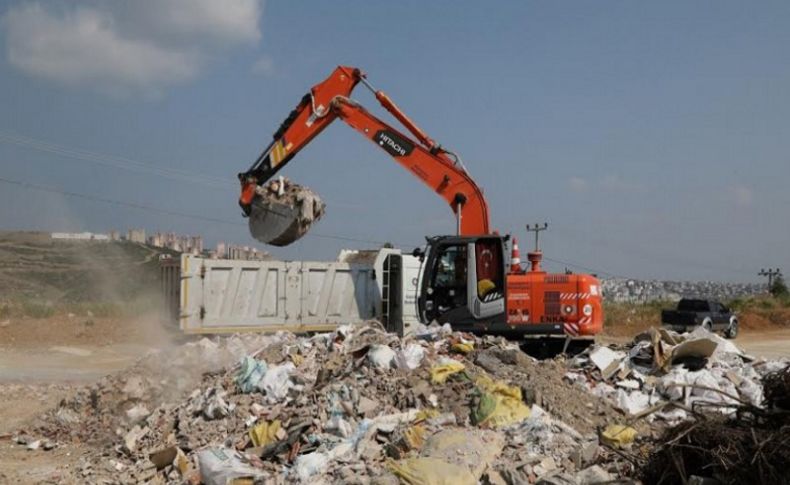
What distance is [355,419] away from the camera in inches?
271

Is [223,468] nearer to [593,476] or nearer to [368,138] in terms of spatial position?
[593,476]

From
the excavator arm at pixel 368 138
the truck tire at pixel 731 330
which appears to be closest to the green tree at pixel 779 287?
the truck tire at pixel 731 330

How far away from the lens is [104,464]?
7309mm

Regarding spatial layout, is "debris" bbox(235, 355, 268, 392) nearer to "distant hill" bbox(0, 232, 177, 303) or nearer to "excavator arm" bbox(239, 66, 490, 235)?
"excavator arm" bbox(239, 66, 490, 235)

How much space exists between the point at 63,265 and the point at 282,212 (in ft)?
88.7

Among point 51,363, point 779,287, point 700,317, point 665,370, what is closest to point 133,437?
point 665,370

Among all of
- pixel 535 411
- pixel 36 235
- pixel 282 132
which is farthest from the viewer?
pixel 36 235

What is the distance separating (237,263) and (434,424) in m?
7.53

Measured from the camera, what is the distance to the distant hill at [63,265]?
29859 millimetres

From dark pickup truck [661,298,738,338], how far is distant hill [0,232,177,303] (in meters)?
18.9

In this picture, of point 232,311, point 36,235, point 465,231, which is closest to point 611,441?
point 465,231

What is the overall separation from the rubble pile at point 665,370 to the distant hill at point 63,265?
21300 mm

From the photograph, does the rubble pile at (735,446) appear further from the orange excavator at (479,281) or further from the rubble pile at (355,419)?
the orange excavator at (479,281)

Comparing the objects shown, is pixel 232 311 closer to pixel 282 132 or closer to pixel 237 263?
pixel 237 263
